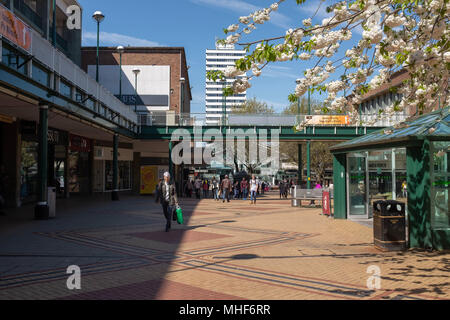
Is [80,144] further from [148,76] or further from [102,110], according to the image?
[148,76]

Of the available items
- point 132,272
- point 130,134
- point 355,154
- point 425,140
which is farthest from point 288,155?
point 132,272

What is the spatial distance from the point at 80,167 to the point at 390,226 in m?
25.0

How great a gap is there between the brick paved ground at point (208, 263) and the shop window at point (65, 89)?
5.04 meters

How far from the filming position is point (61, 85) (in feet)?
48.1

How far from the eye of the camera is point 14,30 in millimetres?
10805

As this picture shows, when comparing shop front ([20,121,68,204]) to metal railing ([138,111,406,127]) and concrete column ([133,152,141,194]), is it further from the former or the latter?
concrete column ([133,152,141,194])

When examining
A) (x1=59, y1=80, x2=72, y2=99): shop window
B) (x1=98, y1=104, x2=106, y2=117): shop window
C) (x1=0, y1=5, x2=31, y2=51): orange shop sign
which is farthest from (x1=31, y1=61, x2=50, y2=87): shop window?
(x1=98, y1=104, x2=106, y2=117): shop window

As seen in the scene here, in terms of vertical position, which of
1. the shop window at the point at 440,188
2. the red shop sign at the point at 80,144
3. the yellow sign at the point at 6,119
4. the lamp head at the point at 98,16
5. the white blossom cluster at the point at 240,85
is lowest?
the shop window at the point at 440,188

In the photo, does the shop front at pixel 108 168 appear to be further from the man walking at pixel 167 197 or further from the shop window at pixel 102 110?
the man walking at pixel 167 197

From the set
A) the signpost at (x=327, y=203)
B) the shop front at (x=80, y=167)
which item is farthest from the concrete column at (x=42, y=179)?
the shop front at (x=80, y=167)

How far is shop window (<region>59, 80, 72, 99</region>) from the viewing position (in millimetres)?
14658

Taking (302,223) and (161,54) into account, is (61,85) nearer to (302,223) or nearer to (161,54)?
(302,223)

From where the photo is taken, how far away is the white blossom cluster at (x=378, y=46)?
5.66 m
